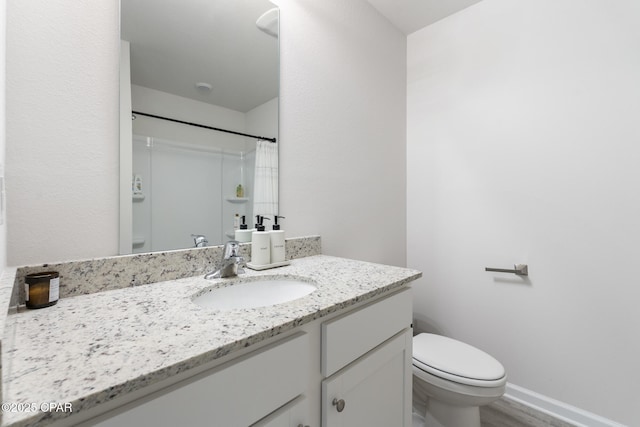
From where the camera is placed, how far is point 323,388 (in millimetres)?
710

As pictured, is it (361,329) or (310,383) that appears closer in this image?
(310,383)

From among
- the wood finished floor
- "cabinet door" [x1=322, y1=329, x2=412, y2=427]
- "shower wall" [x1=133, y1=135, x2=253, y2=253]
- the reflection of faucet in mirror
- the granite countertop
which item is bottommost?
the wood finished floor

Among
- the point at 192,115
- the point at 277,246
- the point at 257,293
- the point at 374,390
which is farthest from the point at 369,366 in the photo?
the point at 192,115

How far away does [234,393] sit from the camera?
52 centimetres

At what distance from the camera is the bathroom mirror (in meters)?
0.91

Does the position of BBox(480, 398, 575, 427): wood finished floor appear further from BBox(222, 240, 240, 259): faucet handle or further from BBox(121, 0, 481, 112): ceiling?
BBox(121, 0, 481, 112): ceiling

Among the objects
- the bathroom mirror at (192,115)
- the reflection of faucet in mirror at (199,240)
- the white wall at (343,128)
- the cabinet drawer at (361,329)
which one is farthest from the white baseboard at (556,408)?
the reflection of faucet in mirror at (199,240)

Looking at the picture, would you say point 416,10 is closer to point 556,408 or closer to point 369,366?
point 369,366

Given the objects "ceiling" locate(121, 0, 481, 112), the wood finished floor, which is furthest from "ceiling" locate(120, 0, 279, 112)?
the wood finished floor

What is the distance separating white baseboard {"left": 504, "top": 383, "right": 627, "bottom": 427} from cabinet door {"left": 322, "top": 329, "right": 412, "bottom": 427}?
3.34ft

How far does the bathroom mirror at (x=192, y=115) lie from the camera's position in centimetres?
91

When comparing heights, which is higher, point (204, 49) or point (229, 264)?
point (204, 49)

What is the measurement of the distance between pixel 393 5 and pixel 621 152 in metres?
1.52

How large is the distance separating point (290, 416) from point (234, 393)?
0.18 meters
